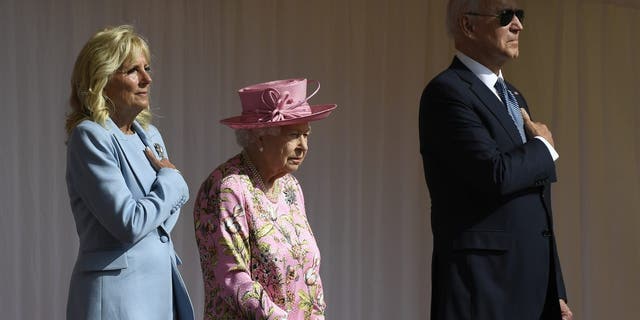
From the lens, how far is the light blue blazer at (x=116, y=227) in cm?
329

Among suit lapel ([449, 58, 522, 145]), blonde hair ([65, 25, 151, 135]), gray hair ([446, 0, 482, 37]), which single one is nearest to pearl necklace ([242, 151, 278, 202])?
blonde hair ([65, 25, 151, 135])

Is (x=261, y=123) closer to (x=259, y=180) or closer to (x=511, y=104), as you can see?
(x=259, y=180)

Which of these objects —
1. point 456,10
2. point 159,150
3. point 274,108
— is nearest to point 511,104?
point 456,10

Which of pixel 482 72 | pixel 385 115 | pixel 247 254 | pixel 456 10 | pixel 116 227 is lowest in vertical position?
pixel 247 254

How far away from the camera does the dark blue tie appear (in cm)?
365

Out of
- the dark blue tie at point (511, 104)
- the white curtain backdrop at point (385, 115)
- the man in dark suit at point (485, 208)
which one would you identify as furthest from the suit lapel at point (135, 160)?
the white curtain backdrop at point (385, 115)

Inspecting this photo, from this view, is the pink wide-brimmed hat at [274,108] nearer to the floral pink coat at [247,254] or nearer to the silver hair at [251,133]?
the silver hair at [251,133]

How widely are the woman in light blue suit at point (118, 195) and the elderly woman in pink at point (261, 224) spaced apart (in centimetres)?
13

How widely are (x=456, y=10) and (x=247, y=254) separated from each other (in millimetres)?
1078

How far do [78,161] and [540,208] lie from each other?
141 centimetres

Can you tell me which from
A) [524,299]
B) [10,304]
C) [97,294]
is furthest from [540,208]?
[10,304]

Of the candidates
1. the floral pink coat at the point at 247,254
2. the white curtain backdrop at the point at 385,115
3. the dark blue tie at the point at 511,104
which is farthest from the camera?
the white curtain backdrop at the point at 385,115

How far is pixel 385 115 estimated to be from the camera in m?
6.92

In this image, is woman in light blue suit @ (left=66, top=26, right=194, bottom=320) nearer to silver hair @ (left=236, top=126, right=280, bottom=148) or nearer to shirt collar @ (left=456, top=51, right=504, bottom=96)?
silver hair @ (left=236, top=126, right=280, bottom=148)
